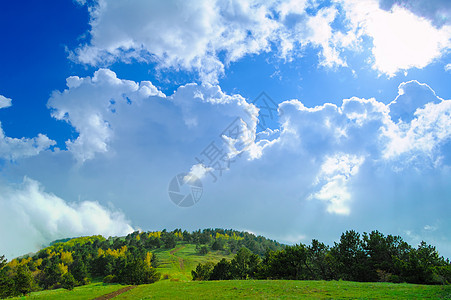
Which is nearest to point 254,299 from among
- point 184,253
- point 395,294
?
point 395,294

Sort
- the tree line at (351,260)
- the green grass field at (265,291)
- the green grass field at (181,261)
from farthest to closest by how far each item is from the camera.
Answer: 1. the green grass field at (181,261)
2. the tree line at (351,260)
3. the green grass field at (265,291)

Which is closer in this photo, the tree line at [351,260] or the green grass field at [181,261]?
the tree line at [351,260]

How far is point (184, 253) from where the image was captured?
19475cm

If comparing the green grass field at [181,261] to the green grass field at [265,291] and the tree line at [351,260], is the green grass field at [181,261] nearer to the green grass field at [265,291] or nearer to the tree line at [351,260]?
the green grass field at [265,291]

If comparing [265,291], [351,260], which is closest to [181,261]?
[351,260]

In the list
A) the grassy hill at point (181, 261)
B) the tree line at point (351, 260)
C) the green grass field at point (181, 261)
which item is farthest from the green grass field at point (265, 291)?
the green grass field at point (181, 261)

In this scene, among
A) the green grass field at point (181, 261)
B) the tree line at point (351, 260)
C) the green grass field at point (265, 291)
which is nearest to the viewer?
the green grass field at point (265, 291)

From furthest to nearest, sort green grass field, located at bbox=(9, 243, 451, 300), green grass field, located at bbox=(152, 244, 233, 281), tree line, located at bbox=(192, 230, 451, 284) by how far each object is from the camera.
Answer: green grass field, located at bbox=(152, 244, 233, 281), tree line, located at bbox=(192, 230, 451, 284), green grass field, located at bbox=(9, 243, 451, 300)

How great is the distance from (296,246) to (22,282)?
97343mm

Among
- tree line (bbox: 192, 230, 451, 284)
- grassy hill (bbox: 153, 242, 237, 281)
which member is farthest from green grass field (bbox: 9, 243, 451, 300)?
grassy hill (bbox: 153, 242, 237, 281)

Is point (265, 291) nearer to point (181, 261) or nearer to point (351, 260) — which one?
point (351, 260)

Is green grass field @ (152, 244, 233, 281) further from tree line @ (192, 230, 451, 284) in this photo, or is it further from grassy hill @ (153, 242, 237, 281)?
tree line @ (192, 230, 451, 284)

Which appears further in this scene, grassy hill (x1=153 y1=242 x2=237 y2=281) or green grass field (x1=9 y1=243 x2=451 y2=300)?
grassy hill (x1=153 y1=242 x2=237 y2=281)

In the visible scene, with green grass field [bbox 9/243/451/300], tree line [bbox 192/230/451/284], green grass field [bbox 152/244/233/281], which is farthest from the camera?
green grass field [bbox 152/244/233/281]
